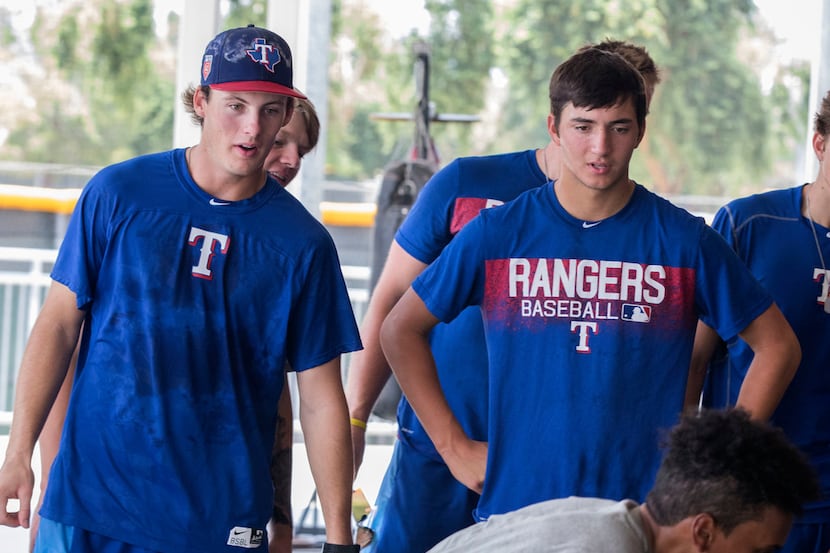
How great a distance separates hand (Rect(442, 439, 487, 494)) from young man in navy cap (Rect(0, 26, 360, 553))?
24 cm

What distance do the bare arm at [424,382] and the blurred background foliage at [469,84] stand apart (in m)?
11.7

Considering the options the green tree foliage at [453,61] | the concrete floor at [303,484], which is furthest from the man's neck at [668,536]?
the green tree foliage at [453,61]

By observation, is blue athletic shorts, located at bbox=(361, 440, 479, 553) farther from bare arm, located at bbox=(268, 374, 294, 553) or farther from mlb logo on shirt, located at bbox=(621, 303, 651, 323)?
mlb logo on shirt, located at bbox=(621, 303, 651, 323)

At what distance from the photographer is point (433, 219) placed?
91.8 inches

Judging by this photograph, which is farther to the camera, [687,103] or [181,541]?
[687,103]

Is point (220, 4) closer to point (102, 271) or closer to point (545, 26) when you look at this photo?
point (102, 271)

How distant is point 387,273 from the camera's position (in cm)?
241

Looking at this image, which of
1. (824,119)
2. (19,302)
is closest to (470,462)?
(824,119)

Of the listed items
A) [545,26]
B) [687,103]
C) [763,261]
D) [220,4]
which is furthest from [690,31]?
[763,261]

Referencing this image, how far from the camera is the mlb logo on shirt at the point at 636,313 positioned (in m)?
1.89

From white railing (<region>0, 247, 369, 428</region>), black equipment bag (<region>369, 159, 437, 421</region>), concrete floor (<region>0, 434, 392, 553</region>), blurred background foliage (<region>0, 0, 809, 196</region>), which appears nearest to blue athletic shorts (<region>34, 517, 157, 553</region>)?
concrete floor (<region>0, 434, 392, 553</region>)

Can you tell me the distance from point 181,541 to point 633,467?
2.46 feet

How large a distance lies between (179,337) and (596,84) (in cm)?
81

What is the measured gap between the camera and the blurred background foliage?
14109 millimetres
